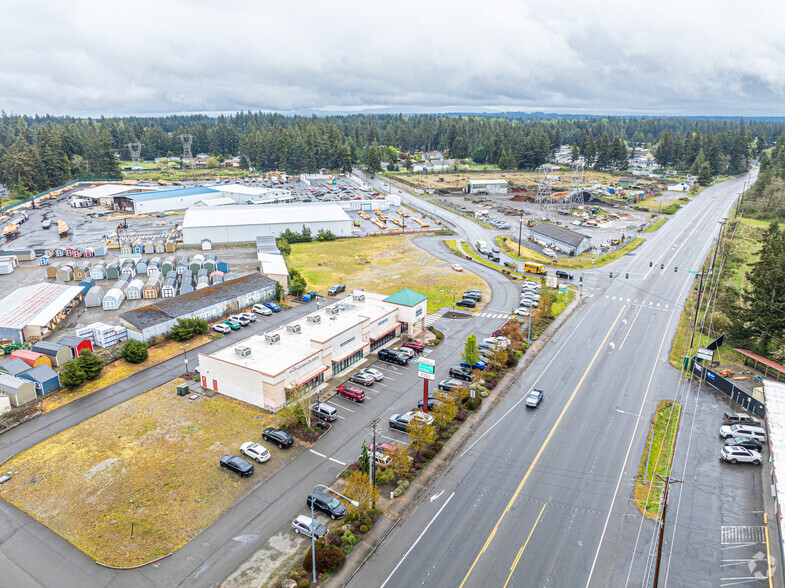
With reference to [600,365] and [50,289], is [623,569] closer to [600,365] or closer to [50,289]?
[600,365]

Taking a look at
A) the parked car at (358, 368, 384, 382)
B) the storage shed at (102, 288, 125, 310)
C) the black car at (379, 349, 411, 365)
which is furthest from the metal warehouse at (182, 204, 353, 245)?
the parked car at (358, 368, 384, 382)

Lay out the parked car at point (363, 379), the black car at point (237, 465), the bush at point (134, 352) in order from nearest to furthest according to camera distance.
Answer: the black car at point (237, 465), the parked car at point (363, 379), the bush at point (134, 352)

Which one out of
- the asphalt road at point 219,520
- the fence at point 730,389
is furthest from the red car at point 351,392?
the fence at point 730,389

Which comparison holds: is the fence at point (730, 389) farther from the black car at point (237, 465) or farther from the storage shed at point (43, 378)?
the storage shed at point (43, 378)

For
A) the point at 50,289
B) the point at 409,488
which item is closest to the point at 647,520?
the point at 409,488

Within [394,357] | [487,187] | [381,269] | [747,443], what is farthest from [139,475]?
[487,187]

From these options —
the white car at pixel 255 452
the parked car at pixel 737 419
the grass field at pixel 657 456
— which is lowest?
the grass field at pixel 657 456
